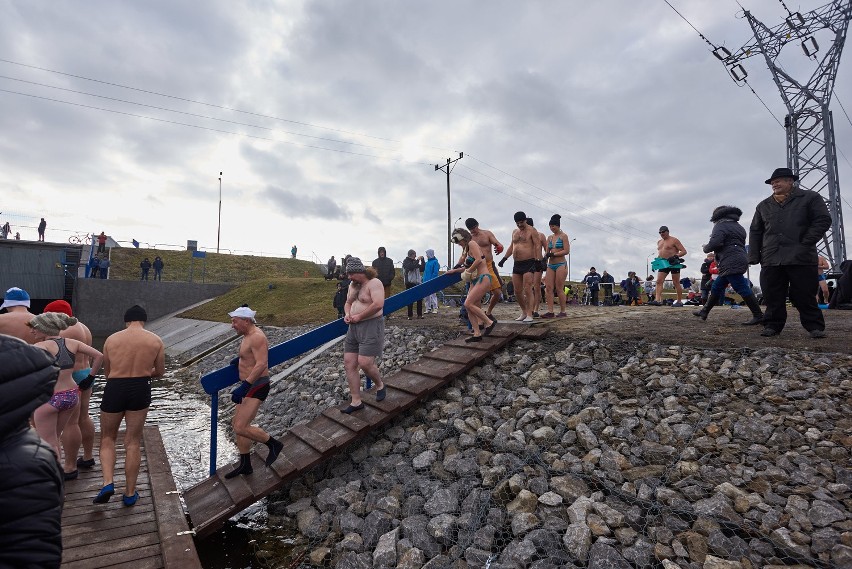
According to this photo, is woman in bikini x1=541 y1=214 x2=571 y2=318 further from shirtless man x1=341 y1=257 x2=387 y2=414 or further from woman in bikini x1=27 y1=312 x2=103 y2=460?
woman in bikini x1=27 y1=312 x2=103 y2=460

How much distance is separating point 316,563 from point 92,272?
3253 cm

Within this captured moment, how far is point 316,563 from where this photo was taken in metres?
4.19

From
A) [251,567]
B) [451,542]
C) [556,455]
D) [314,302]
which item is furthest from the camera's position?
[314,302]

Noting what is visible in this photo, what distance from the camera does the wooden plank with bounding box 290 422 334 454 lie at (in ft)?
17.6

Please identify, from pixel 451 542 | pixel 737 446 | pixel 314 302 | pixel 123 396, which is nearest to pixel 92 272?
pixel 314 302

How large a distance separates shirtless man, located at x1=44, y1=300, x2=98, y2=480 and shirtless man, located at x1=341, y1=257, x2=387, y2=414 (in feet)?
9.94

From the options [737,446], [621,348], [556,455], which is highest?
[621,348]

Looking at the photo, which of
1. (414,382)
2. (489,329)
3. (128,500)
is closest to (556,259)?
(489,329)

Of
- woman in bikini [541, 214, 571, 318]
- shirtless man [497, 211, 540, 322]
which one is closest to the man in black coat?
woman in bikini [541, 214, 571, 318]

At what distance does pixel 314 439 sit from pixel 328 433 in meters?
0.20

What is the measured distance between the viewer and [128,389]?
14.4 ft

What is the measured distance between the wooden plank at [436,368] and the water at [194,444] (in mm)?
2908

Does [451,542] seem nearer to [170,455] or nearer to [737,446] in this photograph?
[737,446]

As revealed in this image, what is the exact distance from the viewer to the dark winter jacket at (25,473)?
1373mm
